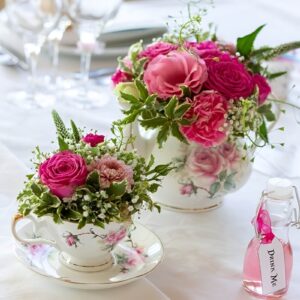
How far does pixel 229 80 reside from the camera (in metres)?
0.95

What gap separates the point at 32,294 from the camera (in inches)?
32.0

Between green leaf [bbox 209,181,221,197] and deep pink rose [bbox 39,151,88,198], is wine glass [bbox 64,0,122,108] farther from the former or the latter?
deep pink rose [bbox 39,151,88,198]

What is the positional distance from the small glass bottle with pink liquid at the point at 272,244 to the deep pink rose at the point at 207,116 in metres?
0.12

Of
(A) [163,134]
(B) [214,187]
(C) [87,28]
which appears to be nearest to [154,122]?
(A) [163,134]

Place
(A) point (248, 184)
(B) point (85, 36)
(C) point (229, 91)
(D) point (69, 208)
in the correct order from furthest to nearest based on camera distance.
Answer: (B) point (85, 36), (A) point (248, 184), (C) point (229, 91), (D) point (69, 208)

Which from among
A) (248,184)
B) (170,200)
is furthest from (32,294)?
(248,184)

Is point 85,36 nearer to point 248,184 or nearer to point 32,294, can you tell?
point 248,184

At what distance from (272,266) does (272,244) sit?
0.03 metres

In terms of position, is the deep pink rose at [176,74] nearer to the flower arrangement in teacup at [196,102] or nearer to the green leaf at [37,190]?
the flower arrangement in teacup at [196,102]

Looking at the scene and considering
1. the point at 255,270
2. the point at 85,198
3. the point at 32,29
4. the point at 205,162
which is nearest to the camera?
the point at 85,198

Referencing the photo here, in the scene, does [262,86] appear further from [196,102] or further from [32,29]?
[32,29]

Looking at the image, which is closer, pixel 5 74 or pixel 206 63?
pixel 206 63

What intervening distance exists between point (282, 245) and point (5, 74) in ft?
2.73

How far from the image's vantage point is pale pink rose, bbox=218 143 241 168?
0.99 m
